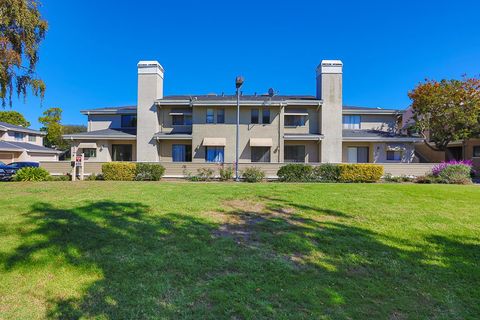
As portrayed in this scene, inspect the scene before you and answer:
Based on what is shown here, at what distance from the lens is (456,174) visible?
16859 millimetres

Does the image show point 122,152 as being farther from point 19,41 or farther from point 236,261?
point 236,261

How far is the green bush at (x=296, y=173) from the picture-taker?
1697 cm

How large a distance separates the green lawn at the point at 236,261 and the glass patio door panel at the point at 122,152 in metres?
18.3

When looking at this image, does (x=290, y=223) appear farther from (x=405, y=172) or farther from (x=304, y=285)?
(x=405, y=172)

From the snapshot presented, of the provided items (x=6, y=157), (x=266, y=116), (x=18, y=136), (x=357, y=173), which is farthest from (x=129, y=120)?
(x=18, y=136)

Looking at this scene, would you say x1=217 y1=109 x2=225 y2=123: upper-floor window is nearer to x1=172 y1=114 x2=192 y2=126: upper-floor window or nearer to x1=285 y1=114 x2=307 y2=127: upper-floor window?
x1=172 y1=114 x2=192 y2=126: upper-floor window

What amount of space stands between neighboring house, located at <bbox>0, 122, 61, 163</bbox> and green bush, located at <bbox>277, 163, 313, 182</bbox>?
121 ft

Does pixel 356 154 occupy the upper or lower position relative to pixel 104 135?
lower

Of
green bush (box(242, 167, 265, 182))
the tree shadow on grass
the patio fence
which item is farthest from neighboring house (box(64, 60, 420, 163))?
the tree shadow on grass

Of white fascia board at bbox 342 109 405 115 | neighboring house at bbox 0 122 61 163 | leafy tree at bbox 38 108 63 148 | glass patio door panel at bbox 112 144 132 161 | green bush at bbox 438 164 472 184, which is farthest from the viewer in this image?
leafy tree at bbox 38 108 63 148

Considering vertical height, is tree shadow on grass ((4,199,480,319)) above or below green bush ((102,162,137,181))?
below

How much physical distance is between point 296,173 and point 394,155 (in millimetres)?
13149

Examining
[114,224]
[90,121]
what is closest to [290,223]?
[114,224]

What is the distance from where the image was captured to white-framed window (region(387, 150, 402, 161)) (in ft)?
81.3
